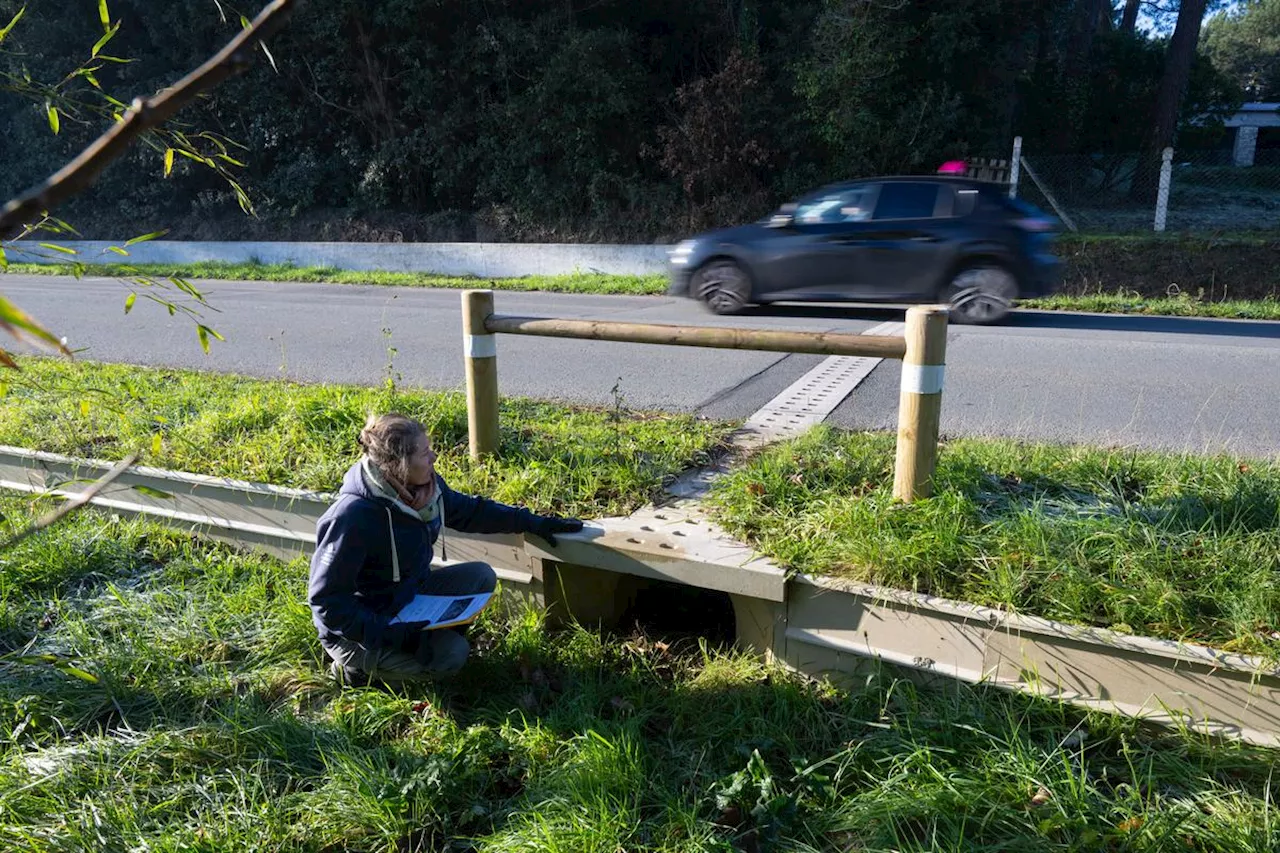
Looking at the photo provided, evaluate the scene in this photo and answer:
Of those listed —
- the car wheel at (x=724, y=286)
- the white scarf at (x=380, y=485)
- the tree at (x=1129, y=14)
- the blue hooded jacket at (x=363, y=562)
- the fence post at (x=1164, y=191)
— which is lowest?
the blue hooded jacket at (x=363, y=562)

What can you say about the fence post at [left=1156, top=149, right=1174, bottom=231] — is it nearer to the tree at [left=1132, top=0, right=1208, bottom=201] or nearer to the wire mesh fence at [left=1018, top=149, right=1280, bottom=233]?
the wire mesh fence at [left=1018, top=149, right=1280, bottom=233]

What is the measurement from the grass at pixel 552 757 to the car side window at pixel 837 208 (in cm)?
795

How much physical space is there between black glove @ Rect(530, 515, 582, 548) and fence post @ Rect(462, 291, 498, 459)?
1.00m

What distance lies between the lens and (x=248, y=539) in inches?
192

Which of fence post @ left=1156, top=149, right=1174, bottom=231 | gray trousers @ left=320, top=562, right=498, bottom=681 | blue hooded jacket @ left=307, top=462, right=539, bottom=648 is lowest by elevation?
gray trousers @ left=320, top=562, right=498, bottom=681

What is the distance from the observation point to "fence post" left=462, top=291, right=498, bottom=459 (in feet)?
15.5

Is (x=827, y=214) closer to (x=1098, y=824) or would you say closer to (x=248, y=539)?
(x=248, y=539)

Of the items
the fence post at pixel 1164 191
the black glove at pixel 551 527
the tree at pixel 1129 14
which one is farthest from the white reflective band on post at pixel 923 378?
the tree at pixel 1129 14

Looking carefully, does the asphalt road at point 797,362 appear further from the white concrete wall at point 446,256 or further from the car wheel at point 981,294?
the white concrete wall at point 446,256

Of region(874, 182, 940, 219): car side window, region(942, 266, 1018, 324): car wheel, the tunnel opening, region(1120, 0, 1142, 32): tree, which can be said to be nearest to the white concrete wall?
region(874, 182, 940, 219): car side window

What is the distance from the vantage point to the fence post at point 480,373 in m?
4.73

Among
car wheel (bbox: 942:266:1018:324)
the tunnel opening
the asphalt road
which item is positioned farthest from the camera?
car wheel (bbox: 942:266:1018:324)

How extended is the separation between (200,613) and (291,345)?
219 inches

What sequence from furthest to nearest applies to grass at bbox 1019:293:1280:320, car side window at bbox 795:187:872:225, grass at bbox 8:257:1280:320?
grass at bbox 8:257:1280:320
grass at bbox 1019:293:1280:320
car side window at bbox 795:187:872:225
